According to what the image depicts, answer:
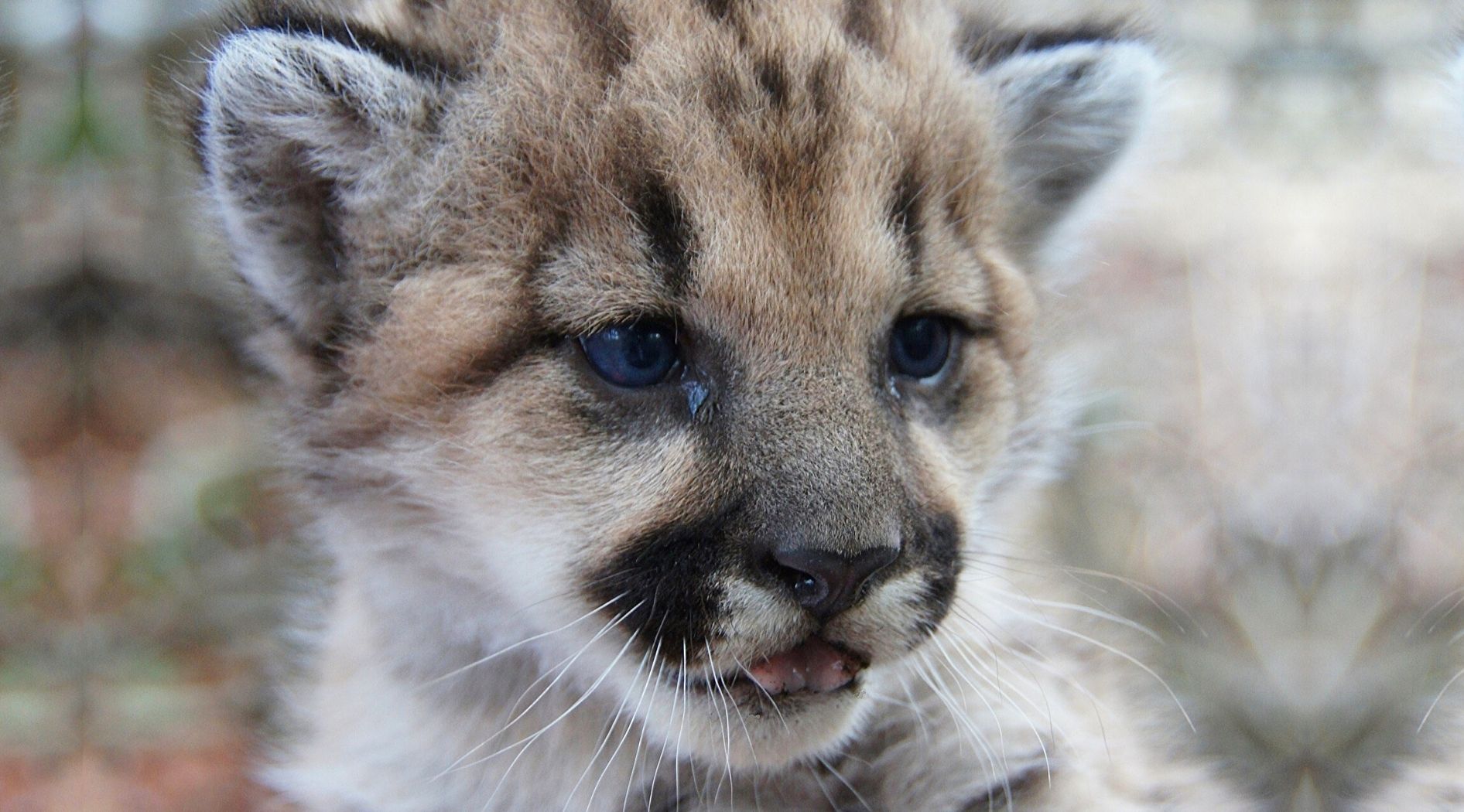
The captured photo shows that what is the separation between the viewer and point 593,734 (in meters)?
2.69

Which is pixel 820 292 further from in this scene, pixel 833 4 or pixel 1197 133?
pixel 1197 133

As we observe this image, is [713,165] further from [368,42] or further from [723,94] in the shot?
[368,42]

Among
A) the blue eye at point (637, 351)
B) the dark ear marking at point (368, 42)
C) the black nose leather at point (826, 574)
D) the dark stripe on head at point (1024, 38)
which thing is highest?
the dark stripe on head at point (1024, 38)

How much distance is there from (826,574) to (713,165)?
87cm

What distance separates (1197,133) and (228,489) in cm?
479

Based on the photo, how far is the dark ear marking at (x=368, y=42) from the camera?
2.60 metres

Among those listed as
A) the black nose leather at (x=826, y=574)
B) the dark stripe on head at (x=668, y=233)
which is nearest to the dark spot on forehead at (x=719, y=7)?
the dark stripe on head at (x=668, y=233)

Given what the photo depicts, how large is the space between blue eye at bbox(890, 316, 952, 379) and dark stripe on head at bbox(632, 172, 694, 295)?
506 millimetres

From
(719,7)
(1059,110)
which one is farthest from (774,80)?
(1059,110)

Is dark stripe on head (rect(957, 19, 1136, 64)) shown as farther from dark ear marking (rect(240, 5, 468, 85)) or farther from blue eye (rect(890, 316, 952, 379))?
dark ear marking (rect(240, 5, 468, 85))

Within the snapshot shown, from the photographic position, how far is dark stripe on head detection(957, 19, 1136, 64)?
315 cm

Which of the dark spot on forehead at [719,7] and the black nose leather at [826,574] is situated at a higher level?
the dark spot on forehead at [719,7]

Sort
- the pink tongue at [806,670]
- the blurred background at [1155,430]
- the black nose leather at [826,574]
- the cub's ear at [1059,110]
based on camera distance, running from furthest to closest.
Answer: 1. the blurred background at [1155,430]
2. the cub's ear at [1059,110]
3. the pink tongue at [806,670]
4. the black nose leather at [826,574]

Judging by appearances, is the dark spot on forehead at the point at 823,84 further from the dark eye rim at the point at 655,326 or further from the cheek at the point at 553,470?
the cheek at the point at 553,470
